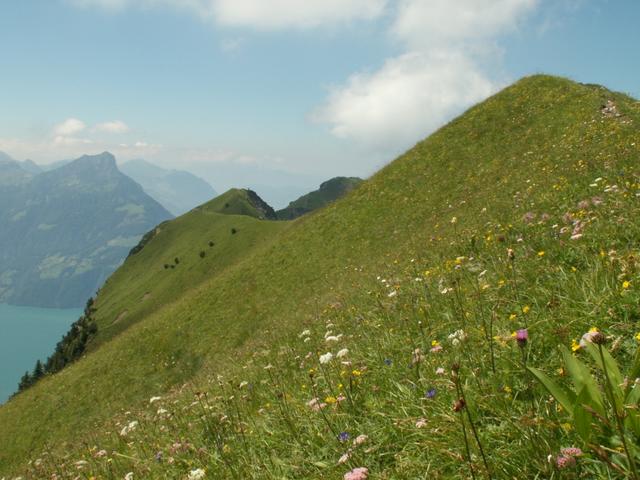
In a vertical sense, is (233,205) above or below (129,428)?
above

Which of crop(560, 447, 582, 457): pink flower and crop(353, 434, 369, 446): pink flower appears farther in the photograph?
crop(353, 434, 369, 446): pink flower

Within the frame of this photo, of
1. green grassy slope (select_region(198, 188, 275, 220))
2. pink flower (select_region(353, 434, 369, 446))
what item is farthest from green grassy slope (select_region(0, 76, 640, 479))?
green grassy slope (select_region(198, 188, 275, 220))

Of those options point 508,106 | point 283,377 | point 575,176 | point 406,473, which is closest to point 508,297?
point 406,473

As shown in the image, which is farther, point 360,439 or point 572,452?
point 360,439

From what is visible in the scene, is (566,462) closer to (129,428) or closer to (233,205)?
(129,428)

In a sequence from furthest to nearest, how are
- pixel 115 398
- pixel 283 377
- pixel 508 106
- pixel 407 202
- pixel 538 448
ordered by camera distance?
pixel 508 106 < pixel 407 202 < pixel 115 398 < pixel 283 377 < pixel 538 448

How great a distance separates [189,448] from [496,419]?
425 centimetres

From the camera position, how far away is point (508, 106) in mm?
35812

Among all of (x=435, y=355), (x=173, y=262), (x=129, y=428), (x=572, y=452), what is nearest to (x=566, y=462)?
(x=572, y=452)

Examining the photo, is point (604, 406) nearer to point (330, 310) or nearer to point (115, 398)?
point (330, 310)

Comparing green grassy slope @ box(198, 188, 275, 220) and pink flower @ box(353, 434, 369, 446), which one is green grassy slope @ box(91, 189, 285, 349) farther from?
pink flower @ box(353, 434, 369, 446)

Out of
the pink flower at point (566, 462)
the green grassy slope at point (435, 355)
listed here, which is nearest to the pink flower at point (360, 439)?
the green grassy slope at point (435, 355)

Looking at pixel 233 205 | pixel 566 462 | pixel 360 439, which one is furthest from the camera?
pixel 233 205

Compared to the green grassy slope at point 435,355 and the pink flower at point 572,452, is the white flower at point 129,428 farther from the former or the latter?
the pink flower at point 572,452
